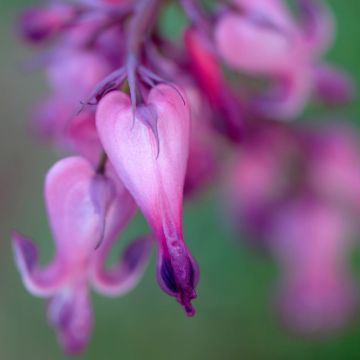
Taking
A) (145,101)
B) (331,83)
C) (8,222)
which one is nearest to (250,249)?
(331,83)

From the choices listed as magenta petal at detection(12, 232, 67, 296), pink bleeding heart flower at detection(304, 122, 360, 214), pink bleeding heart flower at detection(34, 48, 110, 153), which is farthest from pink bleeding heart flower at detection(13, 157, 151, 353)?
pink bleeding heart flower at detection(304, 122, 360, 214)

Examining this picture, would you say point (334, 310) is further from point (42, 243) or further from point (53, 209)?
point (53, 209)

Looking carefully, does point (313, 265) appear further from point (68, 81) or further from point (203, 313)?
point (68, 81)

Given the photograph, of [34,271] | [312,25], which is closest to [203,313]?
[312,25]

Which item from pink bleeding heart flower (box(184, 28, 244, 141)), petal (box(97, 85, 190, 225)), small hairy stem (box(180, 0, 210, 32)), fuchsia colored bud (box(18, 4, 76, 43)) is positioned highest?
fuchsia colored bud (box(18, 4, 76, 43))

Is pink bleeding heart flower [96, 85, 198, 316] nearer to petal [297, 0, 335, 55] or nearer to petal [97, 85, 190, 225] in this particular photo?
petal [97, 85, 190, 225]

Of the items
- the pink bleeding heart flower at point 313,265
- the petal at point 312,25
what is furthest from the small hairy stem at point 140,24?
the pink bleeding heart flower at point 313,265
